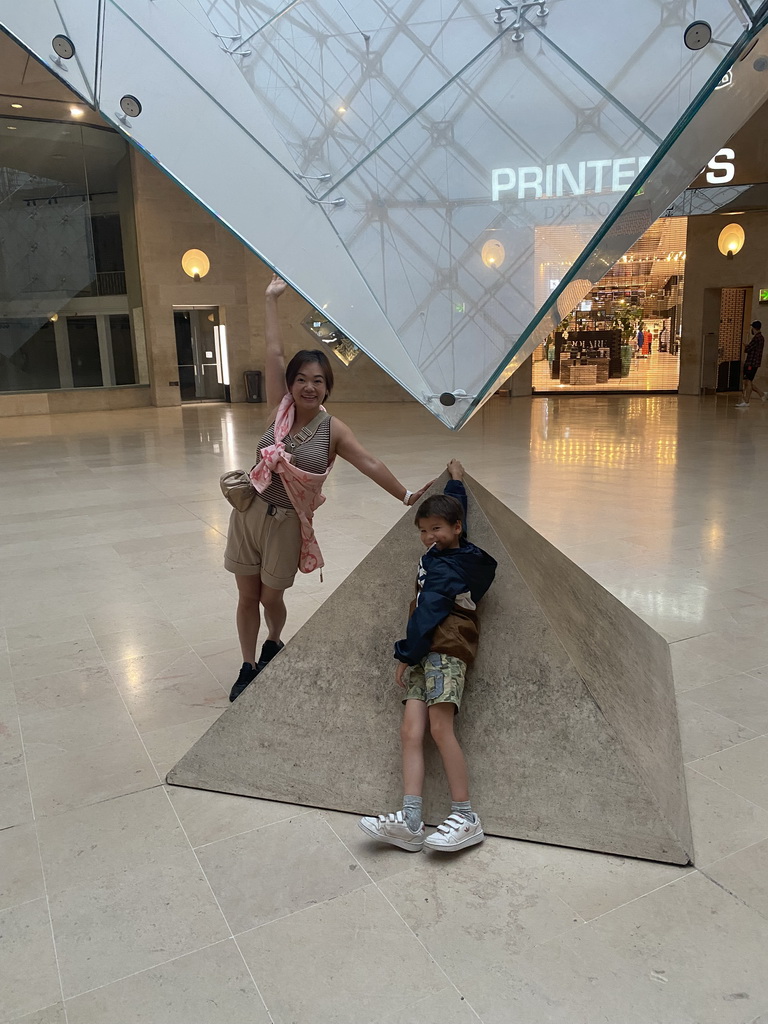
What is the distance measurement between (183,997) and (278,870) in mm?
526

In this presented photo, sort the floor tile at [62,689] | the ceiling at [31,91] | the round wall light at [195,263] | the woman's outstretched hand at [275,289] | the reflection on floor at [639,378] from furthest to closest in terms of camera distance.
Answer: the reflection on floor at [639,378] < the round wall light at [195,263] < the ceiling at [31,91] < the floor tile at [62,689] < the woman's outstretched hand at [275,289]

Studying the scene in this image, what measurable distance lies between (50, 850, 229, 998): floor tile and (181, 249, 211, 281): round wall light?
20515 mm

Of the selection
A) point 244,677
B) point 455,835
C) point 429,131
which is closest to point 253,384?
point 244,677

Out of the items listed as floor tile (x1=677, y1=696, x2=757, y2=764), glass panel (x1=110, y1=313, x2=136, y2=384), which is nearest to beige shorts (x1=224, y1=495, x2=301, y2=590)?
floor tile (x1=677, y1=696, x2=757, y2=764)

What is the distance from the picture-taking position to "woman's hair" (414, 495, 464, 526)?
9.20 feet

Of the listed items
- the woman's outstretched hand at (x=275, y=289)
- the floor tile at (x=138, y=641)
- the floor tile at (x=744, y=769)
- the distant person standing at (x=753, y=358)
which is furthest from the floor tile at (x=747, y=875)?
the distant person standing at (x=753, y=358)

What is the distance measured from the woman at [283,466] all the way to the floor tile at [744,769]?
5.00ft

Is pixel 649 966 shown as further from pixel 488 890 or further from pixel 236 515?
pixel 236 515

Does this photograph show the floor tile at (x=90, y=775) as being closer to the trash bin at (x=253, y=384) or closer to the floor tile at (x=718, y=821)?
the floor tile at (x=718, y=821)

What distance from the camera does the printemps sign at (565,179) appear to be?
1898mm

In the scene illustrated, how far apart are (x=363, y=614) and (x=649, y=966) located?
Result: 1.49 m

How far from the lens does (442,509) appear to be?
281 centimetres

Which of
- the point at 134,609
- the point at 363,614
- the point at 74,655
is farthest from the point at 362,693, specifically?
the point at 134,609

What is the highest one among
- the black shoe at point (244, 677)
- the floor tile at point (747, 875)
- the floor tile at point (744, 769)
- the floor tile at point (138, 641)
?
the black shoe at point (244, 677)
